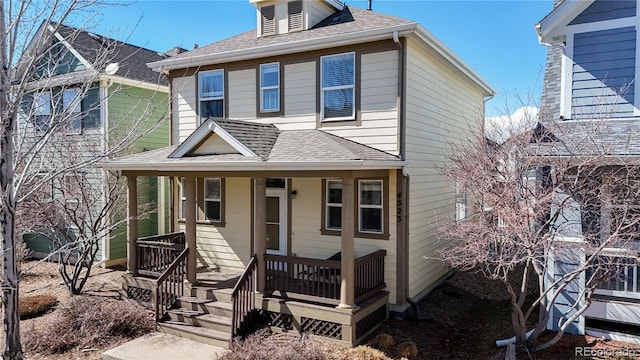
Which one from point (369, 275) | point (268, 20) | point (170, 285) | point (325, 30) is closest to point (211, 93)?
point (268, 20)

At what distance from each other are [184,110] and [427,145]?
23.1 feet

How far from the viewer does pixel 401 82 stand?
9.30 metres

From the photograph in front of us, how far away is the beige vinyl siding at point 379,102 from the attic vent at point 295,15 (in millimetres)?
2903

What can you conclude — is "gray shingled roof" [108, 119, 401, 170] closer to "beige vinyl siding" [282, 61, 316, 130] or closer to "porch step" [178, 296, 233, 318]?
"beige vinyl siding" [282, 61, 316, 130]

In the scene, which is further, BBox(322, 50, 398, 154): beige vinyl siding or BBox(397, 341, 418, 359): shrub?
BBox(322, 50, 398, 154): beige vinyl siding

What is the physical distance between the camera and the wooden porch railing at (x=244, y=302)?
26.9 ft

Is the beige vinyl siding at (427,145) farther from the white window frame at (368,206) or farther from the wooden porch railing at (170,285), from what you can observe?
the wooden porch railing at (170,285)

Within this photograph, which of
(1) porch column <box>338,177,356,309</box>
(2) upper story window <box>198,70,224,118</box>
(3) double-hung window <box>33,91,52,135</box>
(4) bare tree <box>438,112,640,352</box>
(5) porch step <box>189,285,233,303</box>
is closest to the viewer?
(3) double-hung window <box>33,91,52,135</box>

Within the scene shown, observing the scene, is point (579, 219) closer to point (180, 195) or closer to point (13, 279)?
point (13, 279)

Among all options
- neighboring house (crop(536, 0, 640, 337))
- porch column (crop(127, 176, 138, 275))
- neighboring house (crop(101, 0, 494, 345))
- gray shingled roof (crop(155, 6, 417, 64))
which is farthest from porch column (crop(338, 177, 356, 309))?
porch column (crop(127, 176, 138, 275))

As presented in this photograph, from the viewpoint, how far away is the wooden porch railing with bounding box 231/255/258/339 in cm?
820

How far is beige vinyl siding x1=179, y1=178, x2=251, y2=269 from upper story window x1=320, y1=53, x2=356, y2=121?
10.1ft

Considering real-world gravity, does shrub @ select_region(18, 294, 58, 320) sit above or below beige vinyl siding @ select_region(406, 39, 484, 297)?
below

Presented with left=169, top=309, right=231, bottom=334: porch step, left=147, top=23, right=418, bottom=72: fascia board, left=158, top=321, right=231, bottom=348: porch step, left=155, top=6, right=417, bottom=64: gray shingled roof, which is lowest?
left=158, top=321, right=231, bottom=348: porch step
